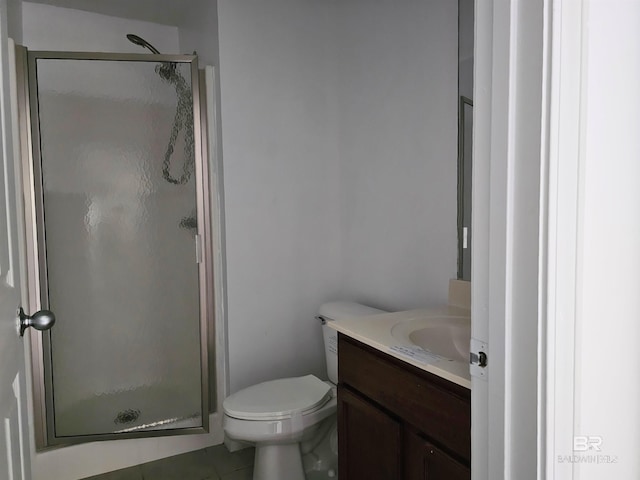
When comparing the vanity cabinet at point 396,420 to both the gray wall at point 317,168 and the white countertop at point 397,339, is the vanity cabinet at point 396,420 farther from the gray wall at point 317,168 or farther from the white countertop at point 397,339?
the gray wall at point 317,168

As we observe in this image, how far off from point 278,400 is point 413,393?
0.88 metres

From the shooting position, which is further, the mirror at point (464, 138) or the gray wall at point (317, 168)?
the gray wall at point (317, 168)

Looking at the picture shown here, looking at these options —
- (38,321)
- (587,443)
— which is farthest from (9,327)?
(587,443)

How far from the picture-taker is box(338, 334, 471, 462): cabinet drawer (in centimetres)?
111

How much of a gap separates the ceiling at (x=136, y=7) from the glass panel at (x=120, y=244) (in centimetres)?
54

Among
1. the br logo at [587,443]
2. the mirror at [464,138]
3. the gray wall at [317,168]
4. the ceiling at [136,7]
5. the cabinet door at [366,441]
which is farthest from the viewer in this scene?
the ceiling at [136,7]

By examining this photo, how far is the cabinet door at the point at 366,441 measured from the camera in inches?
53.3

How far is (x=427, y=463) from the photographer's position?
122 centimetres

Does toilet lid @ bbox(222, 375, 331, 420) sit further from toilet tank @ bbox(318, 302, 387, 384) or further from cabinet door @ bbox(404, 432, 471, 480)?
cabinet door @ bbox(404, 432, 471, 480)

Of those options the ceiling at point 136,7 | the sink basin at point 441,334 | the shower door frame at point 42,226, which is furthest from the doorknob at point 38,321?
the ceiling at point 136,7

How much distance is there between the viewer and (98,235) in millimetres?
2281

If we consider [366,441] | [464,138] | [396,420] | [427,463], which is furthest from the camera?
[464,138]

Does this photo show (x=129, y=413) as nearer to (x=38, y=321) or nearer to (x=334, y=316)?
(x=334, y=316)

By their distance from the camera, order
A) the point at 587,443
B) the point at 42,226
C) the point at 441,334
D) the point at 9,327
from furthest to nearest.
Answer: the point at 42,226 → the point at 441,334 → the point at 9,327 → the point at 587,443
